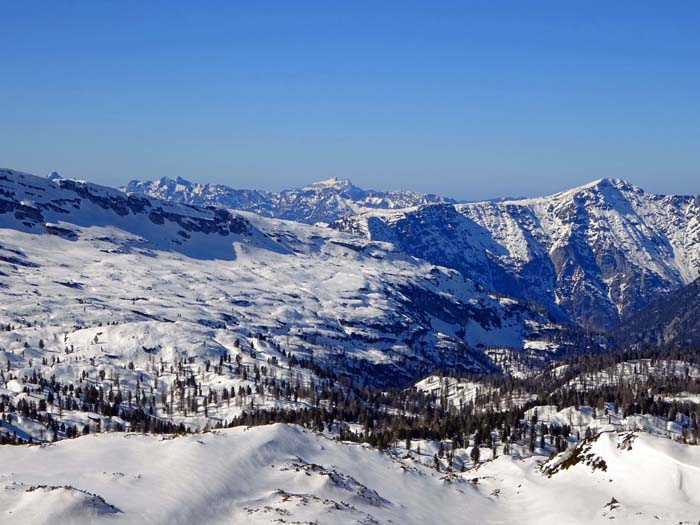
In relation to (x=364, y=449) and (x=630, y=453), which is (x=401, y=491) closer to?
(x=364, y=449)

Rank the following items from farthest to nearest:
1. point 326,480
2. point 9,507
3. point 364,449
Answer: point 364,449 < point 326,480 < point 9,507

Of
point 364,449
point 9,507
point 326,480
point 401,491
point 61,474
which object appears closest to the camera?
point 9,507

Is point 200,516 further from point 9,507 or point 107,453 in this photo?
point 107,453

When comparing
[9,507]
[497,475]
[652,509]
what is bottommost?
[497,475]

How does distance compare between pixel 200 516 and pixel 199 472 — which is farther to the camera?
pixel 199 472

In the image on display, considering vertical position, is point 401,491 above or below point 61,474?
below

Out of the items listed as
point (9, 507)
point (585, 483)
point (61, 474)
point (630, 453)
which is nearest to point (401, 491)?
point (585, 483)
